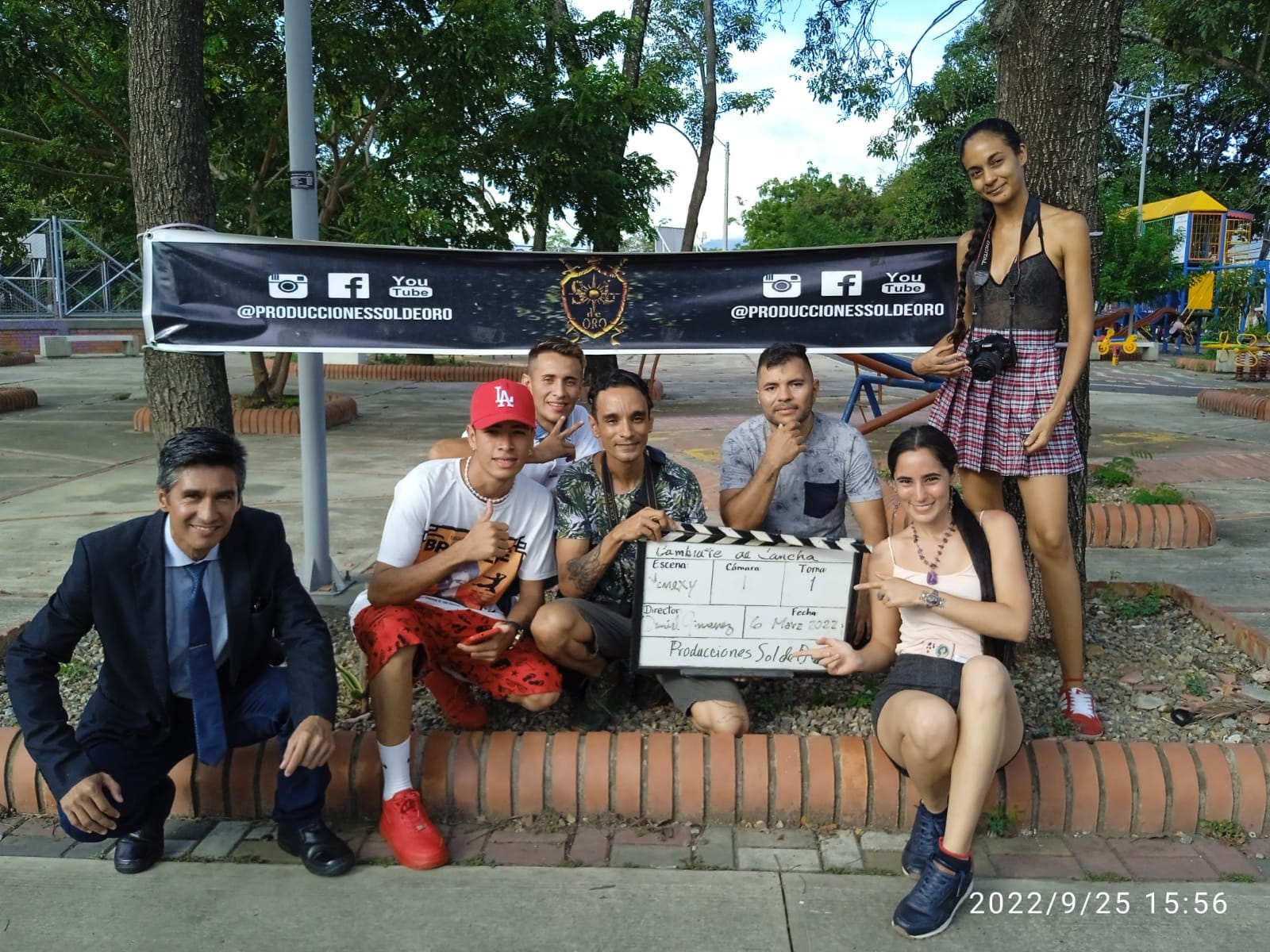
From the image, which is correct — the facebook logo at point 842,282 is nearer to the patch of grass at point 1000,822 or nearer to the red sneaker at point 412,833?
the patch of grass at point 1000,822

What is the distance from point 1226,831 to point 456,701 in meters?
2.30

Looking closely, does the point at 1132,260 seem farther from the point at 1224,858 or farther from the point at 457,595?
the point at 457,595

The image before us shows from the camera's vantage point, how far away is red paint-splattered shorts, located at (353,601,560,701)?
3193 millimetres

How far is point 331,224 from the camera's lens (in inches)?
467

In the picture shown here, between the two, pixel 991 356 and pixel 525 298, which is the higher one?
pixel 525 298

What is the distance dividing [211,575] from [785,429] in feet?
5.76

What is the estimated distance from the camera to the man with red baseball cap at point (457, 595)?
3135mm

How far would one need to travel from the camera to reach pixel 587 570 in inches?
137

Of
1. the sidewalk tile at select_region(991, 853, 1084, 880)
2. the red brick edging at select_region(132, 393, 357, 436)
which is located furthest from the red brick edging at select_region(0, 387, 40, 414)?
the sidewalk tile at select_region(991, 853, 1084, 880)

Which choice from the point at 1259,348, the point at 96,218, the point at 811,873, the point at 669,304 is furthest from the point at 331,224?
the point at 1259,348

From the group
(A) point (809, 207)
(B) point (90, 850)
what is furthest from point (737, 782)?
(A) point (809, 207)

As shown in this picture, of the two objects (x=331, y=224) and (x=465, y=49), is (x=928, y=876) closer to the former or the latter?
(x=465, y=49)

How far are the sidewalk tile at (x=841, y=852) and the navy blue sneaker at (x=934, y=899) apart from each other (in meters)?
0.27
